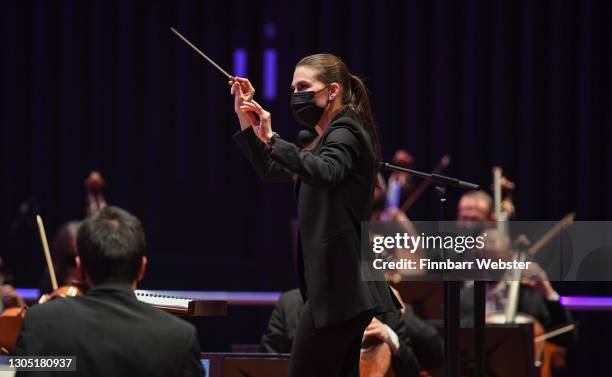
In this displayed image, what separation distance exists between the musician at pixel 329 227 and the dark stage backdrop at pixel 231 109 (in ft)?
15.1

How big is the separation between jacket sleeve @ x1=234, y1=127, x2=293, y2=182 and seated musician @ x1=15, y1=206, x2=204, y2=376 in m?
0.72

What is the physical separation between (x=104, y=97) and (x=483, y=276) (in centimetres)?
539

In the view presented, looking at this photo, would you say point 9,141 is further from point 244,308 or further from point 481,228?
point 481,228

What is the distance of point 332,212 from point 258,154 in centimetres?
26

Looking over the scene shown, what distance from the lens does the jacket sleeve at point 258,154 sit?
106 inches

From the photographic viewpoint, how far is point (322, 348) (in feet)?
8.53

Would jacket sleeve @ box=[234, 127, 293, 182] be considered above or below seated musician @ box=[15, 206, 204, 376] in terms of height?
above

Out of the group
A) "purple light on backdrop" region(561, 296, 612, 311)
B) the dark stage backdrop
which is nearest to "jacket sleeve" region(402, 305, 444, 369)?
"purple light on backdrop" region(561, 296, 612, 311)

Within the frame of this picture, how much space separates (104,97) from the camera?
25.6ft

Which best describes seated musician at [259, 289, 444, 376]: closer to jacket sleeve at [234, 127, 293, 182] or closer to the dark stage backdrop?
jacket sleeve at [234, 127, 293, 182]

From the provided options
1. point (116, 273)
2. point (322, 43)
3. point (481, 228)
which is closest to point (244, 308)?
point (322, 43)

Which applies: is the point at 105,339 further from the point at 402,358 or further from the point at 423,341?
the point at 423,341

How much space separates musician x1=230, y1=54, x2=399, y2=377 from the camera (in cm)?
259

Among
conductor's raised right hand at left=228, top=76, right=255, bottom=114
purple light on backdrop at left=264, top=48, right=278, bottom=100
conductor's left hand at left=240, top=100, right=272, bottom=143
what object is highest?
purple light on backdrop at left=264, top=48, right=278, bottom=100
